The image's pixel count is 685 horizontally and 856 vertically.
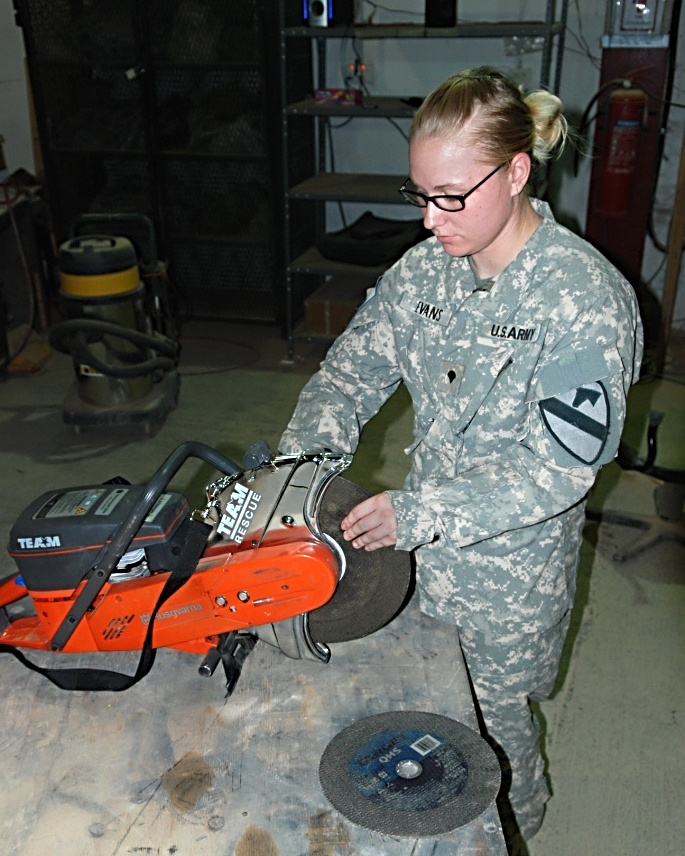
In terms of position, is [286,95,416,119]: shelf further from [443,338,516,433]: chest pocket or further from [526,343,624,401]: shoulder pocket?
[526,343,624,401]: shoulder pocket

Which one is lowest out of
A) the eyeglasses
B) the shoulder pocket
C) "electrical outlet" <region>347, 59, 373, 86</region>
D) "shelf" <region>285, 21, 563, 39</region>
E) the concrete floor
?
the concrete floor

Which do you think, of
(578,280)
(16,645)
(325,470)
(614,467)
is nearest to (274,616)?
(325,470)

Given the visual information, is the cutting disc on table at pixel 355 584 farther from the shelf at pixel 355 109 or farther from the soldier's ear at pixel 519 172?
the shelf at pixel 355 109

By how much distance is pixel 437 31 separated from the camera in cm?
393

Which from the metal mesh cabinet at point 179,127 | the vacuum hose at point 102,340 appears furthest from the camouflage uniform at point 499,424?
the metal mesh cabinet at point 179,127

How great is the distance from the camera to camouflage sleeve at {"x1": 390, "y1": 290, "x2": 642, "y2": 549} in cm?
130

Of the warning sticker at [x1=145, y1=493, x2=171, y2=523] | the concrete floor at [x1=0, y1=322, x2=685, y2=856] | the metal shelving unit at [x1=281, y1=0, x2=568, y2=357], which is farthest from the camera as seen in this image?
the metal shelving unit at [x1=281, y1=0, x2=568, y2=357]

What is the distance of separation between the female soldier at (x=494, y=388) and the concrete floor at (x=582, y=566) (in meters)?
0.46

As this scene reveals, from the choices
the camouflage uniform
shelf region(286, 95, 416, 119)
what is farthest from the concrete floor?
shelf region(286, 95, 416, 119)

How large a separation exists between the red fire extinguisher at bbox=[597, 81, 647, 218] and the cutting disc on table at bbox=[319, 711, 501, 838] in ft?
12.4

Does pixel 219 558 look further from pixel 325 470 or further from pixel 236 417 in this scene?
pixel 236 417

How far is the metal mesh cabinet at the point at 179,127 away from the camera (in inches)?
182

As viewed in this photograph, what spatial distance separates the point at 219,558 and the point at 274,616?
5.0 inches

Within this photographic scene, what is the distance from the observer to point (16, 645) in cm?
152
